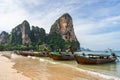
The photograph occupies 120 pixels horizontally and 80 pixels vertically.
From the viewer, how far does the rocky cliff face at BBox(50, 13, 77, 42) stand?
165000 millimetres

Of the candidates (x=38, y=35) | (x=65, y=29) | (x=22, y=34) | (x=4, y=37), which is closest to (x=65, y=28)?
(x=65, y=29)

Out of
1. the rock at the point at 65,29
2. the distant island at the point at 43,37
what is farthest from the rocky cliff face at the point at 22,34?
the rock at the point at 65,29

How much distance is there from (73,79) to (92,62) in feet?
49.6

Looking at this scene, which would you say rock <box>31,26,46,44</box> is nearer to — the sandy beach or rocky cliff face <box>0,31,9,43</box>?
rocky cliff face <box>0,31,9,43</box>

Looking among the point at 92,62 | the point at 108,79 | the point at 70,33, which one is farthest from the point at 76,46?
the point at 108,79

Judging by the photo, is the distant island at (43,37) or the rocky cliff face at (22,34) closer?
the distant island at (43,37)

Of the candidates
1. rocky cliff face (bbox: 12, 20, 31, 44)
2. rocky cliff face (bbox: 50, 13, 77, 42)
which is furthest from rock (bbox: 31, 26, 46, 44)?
rocky cliff face (bbox: 50, 13, 77, 42)

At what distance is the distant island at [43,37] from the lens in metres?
138

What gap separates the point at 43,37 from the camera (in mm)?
147000

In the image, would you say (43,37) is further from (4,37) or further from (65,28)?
(4,37)

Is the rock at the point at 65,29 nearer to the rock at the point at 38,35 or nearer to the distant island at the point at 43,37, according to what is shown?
the distant island at the point at 43,37

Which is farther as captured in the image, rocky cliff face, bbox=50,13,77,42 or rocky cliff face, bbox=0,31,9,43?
rocky cliff face, bbox=0,31,9,43

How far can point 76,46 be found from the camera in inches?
6289

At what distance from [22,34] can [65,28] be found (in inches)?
1439
